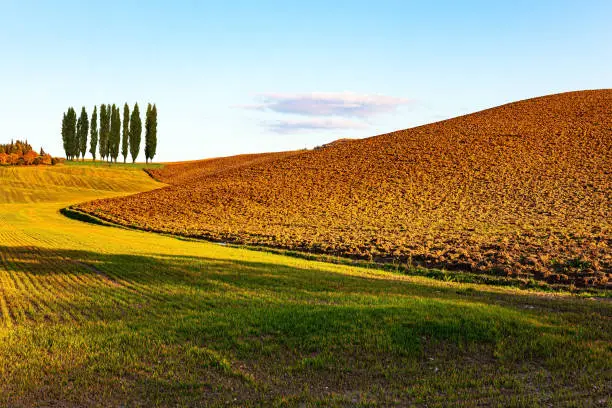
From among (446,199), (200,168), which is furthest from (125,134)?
(446,199)

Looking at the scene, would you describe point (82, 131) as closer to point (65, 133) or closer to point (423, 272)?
point (65, 133)

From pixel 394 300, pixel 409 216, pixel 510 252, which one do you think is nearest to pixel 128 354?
pixel 394 300

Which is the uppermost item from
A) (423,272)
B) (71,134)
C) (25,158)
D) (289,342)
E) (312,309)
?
(71,134)

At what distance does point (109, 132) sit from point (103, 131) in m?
1.62

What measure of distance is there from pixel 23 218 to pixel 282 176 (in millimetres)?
33429

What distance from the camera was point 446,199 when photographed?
53.7 m

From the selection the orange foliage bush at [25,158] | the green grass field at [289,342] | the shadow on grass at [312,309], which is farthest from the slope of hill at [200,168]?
the green grass field at [289,342]

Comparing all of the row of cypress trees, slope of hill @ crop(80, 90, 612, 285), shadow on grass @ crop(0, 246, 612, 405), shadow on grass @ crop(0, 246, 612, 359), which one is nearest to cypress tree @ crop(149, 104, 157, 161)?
the row of cypress trees

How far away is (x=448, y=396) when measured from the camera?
397 inches

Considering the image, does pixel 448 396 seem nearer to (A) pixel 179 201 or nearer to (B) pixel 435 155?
(A) pixel 179 201

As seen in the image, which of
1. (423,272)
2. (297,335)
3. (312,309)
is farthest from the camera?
(423,272)

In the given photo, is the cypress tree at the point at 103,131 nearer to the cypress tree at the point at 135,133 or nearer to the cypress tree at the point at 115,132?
the cypress tree at the point at 115,132

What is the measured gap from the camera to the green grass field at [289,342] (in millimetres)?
10281

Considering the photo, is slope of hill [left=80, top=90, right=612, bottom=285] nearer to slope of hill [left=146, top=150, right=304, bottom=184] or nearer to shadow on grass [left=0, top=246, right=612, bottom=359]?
shadow on grass [left=0, top=246, right=612, bottom=359]
